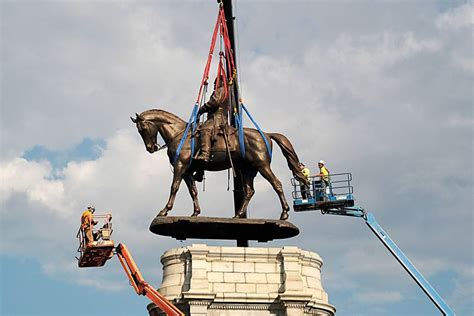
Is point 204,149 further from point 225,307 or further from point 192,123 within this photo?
point 225,307

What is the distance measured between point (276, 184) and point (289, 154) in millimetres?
1680

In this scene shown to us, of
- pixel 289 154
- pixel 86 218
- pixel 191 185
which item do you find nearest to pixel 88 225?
pixel 86 218

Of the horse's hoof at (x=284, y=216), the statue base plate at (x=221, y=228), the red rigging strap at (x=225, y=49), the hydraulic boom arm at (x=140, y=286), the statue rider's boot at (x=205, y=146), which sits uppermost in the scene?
the red rigging strap at (x=225, y=49)

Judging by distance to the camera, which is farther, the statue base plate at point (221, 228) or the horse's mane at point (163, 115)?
the horse's mane at point (163, 115)

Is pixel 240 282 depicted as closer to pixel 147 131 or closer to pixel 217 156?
pixel 217 156

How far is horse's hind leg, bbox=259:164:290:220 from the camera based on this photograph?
35.6 metres

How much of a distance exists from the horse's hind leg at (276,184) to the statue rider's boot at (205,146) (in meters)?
2.53

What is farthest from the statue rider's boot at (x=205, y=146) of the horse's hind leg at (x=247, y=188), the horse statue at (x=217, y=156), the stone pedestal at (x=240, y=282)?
the stone pedestal at (x=240, y=282)

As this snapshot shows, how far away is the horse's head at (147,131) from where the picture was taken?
1410 inches

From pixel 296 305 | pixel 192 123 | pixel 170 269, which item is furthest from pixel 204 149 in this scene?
pixel 296 305

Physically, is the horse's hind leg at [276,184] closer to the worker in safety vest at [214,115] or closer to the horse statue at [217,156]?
the horse statue at [217,156]

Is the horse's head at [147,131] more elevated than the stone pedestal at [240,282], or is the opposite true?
the horse's head at [147,131]

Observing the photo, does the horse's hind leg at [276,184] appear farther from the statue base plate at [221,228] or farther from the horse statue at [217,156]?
the statue base plate at [221,228]

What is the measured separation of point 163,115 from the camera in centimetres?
3625
